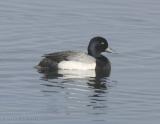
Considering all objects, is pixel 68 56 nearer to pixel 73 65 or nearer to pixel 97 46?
pixel 73 65

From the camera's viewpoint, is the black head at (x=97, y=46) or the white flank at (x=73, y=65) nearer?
the white flank at (x=73, y=65)

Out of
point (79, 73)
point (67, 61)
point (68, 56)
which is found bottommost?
point (79, 73)

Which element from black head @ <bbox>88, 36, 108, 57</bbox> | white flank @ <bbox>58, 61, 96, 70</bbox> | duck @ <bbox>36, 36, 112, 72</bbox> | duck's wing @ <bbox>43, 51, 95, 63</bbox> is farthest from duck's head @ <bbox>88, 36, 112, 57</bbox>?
white flank @ <bbox>58, 61, 96, 70</bbox>

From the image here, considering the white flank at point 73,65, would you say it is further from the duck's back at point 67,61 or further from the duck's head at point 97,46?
the duck's head at point 97,46

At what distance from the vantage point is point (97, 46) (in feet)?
77.9

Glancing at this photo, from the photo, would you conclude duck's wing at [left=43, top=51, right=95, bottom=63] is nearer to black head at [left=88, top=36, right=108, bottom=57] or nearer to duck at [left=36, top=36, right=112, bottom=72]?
duck at [left=36, top=36, right=112, bottom=72]

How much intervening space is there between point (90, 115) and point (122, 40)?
897 cm

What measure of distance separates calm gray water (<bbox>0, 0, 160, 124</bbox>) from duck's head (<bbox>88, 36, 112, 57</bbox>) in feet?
1.25

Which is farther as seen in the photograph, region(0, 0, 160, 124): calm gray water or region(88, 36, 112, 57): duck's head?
region(88, 36, 112, 57): duck's head

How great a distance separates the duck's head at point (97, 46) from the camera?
23719 millimetres

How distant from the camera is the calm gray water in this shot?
1738 cm

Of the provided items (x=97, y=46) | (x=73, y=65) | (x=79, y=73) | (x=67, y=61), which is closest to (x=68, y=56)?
(x=67, y=61)

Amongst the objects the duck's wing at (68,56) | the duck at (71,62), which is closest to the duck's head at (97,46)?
the duck at (71,62)

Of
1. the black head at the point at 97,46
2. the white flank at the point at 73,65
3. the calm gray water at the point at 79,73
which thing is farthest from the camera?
the black head at the point at 97,46
